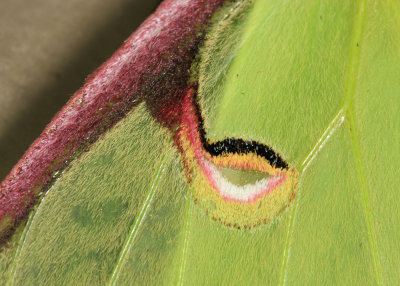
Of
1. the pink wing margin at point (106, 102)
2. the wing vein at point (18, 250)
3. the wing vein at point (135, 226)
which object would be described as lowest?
the wing vein at point (135, 226)


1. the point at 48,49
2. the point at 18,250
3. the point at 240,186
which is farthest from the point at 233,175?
the point at 48,49

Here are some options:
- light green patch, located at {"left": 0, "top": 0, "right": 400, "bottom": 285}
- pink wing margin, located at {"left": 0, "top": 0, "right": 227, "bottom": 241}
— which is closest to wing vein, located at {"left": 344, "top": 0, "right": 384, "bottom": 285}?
light green patch, located at {"left": 0, "top": 0, "right": 400, "bottom": 285}

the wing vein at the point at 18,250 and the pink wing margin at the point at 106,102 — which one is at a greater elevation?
the pink wing margin at the point at 106,102

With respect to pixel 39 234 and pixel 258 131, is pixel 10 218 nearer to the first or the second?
pixel 39 234

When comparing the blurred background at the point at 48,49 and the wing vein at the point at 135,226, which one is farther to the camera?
the blurred background at the point at 48,49

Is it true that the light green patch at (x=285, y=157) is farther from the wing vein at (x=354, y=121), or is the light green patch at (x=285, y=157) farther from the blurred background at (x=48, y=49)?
the blurred background at (x=48, y=49)

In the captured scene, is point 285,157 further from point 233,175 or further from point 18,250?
point 18,250

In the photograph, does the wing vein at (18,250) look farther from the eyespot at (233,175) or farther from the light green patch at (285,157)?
the eyespot at (233,175)

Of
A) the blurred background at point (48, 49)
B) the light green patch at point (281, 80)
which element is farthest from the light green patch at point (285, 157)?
the blurred background at point (48, 49)
